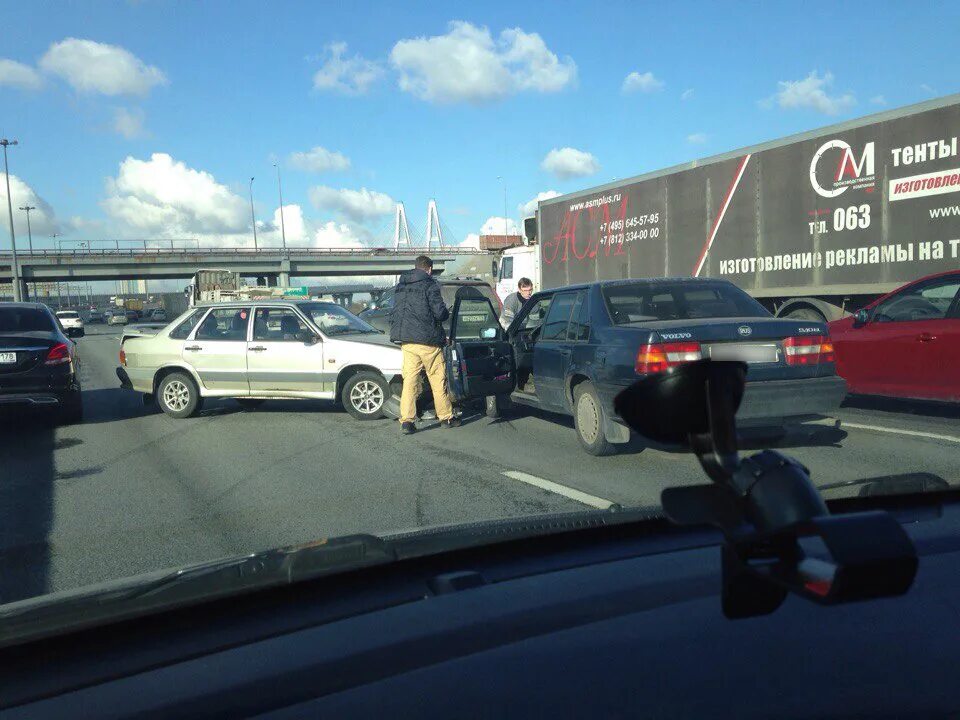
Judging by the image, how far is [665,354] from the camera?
21.4ft

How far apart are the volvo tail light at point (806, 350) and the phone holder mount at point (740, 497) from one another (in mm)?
5946

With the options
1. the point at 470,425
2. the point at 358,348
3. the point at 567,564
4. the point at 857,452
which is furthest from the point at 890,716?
the point at 358,348

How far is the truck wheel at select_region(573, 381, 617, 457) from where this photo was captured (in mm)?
7242

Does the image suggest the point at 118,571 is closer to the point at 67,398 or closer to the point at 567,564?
the point at 567,564

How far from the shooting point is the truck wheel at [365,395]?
1043 cm

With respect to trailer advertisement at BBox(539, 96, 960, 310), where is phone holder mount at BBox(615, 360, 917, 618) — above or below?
below

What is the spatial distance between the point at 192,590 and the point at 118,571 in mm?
2854

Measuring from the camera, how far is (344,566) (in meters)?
2.27

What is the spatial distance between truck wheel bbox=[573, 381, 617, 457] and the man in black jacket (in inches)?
83.2

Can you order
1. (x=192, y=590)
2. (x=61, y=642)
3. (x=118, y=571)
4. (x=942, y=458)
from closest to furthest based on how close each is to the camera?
(x=61, y=642) → (x=192, y=590) → (x=118, y=571) → (x=942, y=458)

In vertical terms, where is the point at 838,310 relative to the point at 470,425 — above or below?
above

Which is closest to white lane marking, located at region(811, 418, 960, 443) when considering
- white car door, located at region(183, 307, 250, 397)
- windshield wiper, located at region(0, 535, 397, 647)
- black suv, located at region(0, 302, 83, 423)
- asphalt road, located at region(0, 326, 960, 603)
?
asphalt road, located at region(0, 326, 960, 603)

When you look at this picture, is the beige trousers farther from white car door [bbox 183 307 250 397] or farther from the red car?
the red car

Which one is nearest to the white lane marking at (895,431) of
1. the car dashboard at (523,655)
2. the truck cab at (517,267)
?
the car dashboard at (523,655)
